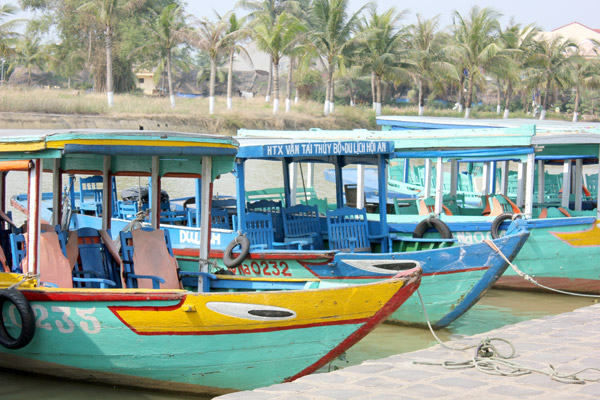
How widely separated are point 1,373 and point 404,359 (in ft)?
13.3

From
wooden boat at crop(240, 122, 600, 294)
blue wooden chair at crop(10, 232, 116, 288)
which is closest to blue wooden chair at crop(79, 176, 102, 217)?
wooden boat at crop(240, 122, 600, 294)

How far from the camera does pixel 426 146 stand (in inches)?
469

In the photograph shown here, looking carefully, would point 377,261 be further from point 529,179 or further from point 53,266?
point 529,179

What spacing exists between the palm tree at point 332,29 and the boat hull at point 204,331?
2838 centimetres

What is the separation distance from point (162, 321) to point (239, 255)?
7.98 feet

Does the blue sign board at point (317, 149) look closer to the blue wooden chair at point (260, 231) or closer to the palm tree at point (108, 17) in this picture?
the blue wooden chair at point (260, 231)

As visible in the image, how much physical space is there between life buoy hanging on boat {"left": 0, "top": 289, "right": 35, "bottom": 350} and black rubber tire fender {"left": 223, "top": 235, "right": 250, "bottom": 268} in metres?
2.71

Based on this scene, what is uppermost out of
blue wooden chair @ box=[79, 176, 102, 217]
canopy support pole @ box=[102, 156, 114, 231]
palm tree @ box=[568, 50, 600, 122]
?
palm tree @ box=[568, 50, 600, 122]

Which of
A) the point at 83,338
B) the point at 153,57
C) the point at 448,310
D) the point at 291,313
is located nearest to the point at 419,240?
the point at 448,310

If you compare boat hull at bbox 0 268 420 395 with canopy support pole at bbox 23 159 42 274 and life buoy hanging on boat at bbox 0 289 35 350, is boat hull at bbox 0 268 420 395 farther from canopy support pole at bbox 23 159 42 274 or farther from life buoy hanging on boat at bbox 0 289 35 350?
canopy support pole at bbox 23 159 42 274

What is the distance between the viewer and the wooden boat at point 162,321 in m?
6.54

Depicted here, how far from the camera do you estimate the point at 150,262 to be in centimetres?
779

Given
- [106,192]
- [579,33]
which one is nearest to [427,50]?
[106,192]

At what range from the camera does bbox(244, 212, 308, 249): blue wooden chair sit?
10.2m
